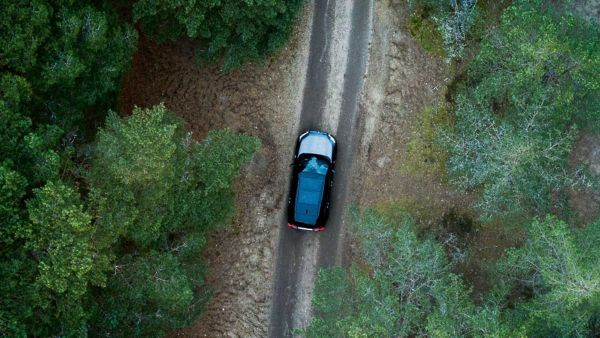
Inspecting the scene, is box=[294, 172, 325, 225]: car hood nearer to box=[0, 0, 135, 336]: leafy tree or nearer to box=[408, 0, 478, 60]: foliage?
box=[408, 0, 478, 60]: foliage

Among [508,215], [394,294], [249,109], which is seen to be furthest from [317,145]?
[508,215]

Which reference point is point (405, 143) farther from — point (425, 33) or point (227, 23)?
point (227, 23)

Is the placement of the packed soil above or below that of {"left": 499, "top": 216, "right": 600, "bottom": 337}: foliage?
above

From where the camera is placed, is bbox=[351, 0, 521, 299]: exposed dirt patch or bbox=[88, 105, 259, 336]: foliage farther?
bbox=[351, 0, 521, 299]: exposed dirt patch

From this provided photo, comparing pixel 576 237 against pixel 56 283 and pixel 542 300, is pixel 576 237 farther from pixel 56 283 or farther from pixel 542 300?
pixel 56 283

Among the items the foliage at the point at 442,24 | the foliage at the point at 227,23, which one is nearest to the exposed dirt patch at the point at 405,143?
the foliage at the point at 442,24

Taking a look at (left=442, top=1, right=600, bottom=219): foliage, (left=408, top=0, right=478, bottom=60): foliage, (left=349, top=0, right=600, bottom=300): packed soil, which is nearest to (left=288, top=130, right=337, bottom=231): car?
(left=349, top=0, right=600, bottom=300): packed soil
